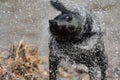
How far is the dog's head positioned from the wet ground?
1407 millimetres

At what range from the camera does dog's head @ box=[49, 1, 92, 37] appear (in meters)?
4.37

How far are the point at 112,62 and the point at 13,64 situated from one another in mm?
1582

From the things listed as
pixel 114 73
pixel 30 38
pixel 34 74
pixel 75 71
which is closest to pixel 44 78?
pixel 34 74

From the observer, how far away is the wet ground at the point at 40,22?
6461mm

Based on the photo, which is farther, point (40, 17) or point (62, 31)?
point (40, 17)

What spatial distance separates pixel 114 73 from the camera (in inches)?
233

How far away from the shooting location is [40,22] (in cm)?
782

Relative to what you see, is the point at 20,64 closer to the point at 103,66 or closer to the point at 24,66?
the point at 24,66

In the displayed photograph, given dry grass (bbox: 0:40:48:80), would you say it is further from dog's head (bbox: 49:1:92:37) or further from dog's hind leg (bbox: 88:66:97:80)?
dog's head (bbox: 49:1:92:37)

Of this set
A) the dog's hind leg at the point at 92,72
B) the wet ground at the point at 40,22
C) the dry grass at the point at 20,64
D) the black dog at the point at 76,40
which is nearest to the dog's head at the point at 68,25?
the black dog at the point at 76,40

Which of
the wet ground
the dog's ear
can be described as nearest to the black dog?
the dog's ear

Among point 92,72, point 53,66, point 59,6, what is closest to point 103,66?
point 92,72

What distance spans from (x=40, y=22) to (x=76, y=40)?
3216 mm

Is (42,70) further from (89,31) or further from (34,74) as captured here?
(89,31)
